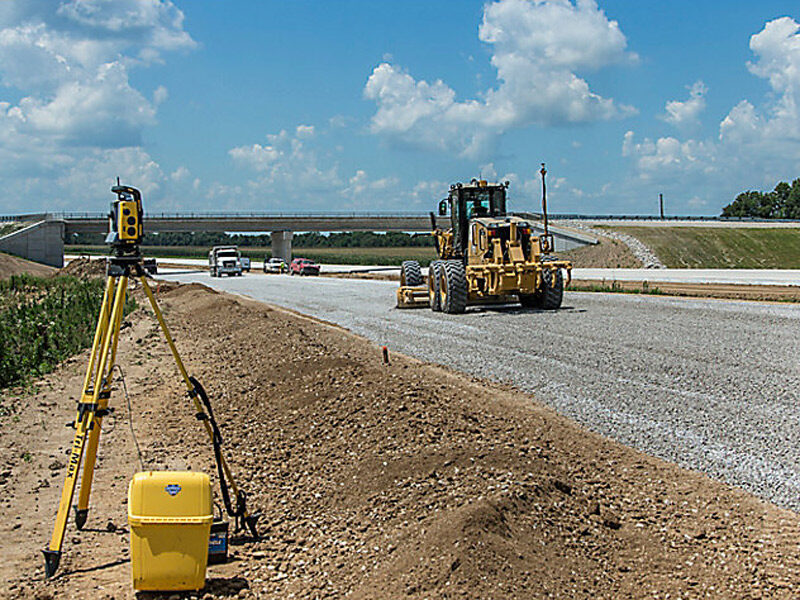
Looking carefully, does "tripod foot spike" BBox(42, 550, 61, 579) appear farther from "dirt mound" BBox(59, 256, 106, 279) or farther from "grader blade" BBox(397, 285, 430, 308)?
"dirt mound" BBox(59, 256, 106, 279)

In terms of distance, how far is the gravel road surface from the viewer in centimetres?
847

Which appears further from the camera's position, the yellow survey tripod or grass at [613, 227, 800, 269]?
grass at [613, 227, 800, 269]

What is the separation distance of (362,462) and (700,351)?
903 cm

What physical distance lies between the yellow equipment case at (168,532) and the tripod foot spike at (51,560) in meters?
0.56

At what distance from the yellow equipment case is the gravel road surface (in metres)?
4.74

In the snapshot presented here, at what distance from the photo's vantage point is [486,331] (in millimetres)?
18359

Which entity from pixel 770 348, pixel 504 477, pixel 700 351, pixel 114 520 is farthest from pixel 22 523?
pixel 770 348

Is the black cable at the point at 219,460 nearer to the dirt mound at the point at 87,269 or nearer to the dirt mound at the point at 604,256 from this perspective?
the dirt mound at the point at 87,269

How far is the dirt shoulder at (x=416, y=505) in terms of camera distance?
5469mm

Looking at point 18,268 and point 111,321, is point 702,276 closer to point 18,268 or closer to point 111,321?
point 111,321

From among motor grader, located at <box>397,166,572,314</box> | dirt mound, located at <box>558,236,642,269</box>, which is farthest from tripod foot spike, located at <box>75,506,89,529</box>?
dirt mound, located at <box>558,236,642,269</box>

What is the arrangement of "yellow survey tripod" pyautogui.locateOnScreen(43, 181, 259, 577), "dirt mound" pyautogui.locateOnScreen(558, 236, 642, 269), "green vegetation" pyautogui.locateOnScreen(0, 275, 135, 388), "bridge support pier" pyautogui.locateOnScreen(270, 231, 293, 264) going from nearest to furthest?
1. "yellow survey tripod" pyautogui.locateOnScreen(43, 181, 259, 577)
2. "green vegetation" pyautogui.locateOnScreen(0, 275, 135, 388)
3. "dirt mound" pyautogui.locateOnScreen(558, 236, 642, 269)
4. "bridge support pier" pyautogui.locateOnScreen(270, 231, 293, 264)

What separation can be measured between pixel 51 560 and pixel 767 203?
145312 millimetres

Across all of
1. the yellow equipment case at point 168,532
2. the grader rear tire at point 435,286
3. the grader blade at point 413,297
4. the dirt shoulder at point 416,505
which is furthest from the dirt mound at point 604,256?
the yellow equipment case at point 168,532
